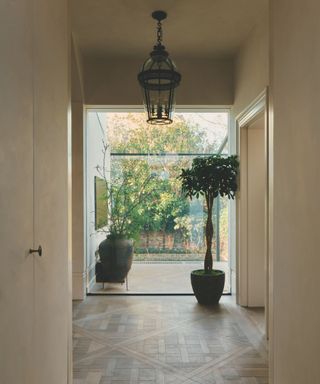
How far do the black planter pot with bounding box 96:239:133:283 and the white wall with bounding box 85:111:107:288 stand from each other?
6.6 inches

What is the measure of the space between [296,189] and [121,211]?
4.42m

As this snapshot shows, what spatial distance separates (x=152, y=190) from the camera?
625 cm

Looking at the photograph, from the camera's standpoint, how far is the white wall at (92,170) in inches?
216

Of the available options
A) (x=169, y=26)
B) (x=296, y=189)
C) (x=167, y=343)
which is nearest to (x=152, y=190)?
(x=169, y=26)

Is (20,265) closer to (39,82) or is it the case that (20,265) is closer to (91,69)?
(39,82)

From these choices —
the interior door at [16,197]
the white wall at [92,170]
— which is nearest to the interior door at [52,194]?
the interior door at [16,197]

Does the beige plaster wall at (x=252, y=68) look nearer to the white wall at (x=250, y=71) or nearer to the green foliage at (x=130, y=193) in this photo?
the white wall at (x=250, y=71)

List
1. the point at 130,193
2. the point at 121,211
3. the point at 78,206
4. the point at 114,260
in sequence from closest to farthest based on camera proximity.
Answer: the point at 78,206 < the point at 114,260 < the point at 121,211 < the point at 130,193

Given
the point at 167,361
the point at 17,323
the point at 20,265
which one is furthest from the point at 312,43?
the point at 167,361

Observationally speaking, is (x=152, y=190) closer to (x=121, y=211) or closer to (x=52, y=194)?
(x=121, y=211)

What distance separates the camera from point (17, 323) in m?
1.41

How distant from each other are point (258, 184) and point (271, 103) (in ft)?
8.09

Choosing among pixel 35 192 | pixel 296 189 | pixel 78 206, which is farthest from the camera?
pixel 78 206

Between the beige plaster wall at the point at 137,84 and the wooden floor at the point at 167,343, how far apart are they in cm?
266
